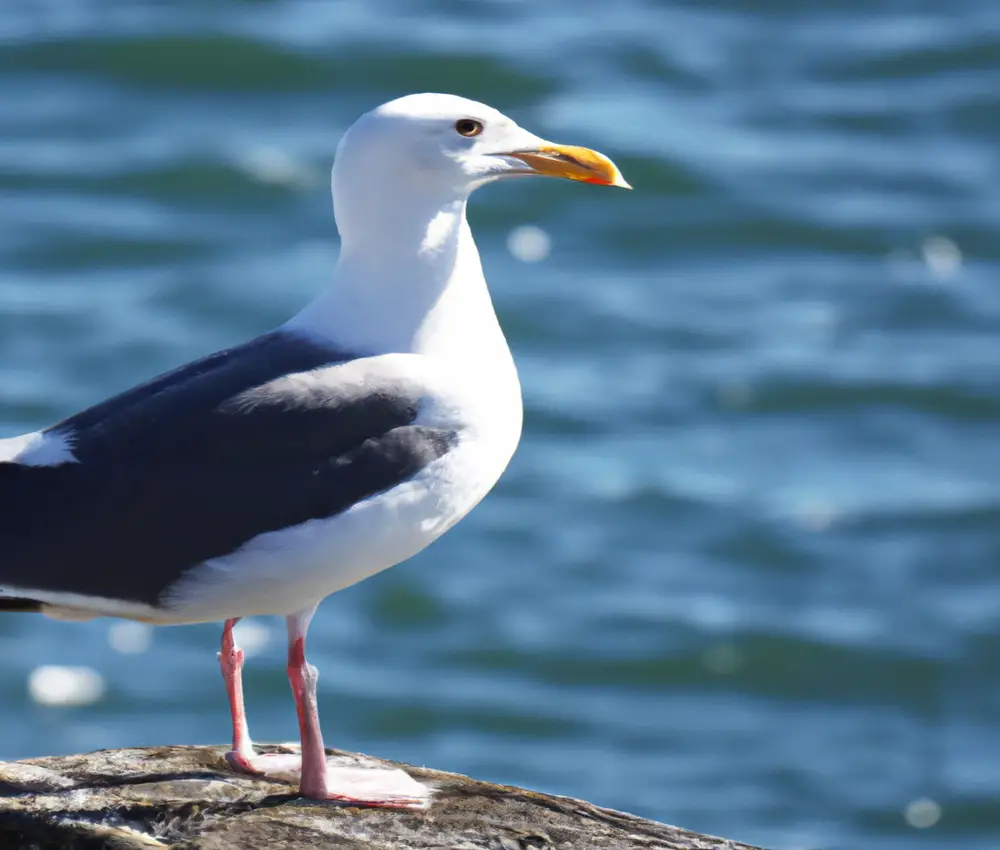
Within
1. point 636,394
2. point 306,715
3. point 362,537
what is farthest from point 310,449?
point 636,394

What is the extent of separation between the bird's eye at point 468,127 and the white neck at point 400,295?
26 centimetres

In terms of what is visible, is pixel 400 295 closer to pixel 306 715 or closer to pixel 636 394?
pixel 306 715

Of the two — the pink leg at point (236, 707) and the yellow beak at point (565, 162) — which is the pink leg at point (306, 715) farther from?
the yellow beak at point (565, 162)

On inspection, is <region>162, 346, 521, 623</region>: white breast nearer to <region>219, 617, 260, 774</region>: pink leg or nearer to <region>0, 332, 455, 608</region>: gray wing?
<region>0, 332, 455, 608</region>: gray wing

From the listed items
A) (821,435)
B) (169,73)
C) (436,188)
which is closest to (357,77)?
(169,73)

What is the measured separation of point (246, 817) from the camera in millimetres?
6320

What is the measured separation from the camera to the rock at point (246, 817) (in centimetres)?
622

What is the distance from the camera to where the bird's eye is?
6621mm

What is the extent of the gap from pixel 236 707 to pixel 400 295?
1613 mm

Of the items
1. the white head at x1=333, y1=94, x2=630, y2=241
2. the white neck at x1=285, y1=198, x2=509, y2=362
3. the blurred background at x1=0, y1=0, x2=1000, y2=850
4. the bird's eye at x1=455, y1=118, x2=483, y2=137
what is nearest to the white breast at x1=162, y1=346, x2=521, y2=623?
the white neck at x1=285, y1=198, x2=509, y2=362

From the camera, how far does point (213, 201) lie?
74.3 ft

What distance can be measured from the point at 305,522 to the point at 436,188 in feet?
4.05

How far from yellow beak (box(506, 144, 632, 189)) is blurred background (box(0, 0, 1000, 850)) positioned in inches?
427

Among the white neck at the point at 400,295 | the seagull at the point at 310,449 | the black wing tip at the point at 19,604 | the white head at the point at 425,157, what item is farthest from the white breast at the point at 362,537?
the white head at the point at 425,157
